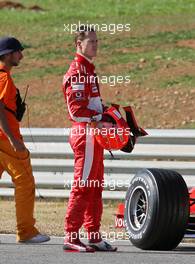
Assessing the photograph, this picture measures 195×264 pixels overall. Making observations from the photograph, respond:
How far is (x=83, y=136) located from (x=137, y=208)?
85cm

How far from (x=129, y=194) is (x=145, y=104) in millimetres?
12024

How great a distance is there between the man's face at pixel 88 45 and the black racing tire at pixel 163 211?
0.99 meters

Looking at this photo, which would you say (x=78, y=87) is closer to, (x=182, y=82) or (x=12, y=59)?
(x=12, y=59)

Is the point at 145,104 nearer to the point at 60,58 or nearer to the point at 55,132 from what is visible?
the point at 60,58

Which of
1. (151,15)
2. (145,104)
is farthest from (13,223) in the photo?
(151,15)

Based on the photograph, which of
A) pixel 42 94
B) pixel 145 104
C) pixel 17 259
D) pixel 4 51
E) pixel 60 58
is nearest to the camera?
pixel 17 259

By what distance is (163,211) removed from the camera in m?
8.60

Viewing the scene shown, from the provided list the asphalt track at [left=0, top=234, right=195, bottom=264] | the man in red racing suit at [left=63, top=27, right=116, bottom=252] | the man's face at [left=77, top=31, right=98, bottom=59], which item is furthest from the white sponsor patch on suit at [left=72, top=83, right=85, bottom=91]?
the asphalt track at [left=0, top=234, right=195, bottom=264]

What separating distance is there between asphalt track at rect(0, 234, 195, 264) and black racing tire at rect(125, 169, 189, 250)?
3.8 inches

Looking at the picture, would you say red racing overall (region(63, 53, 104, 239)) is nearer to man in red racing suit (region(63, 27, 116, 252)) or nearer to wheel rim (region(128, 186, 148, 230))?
man in red racing suit (region(63, 27, 116, 252))

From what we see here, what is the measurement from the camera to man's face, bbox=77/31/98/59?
28.8ft

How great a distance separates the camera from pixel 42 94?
899 inches

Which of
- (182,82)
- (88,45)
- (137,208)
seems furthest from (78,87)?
(182,82)

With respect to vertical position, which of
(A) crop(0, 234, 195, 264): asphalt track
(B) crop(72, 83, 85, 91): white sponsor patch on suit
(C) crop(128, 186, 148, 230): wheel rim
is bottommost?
(A) crop(0, 234, 195, 264): asphalt track
